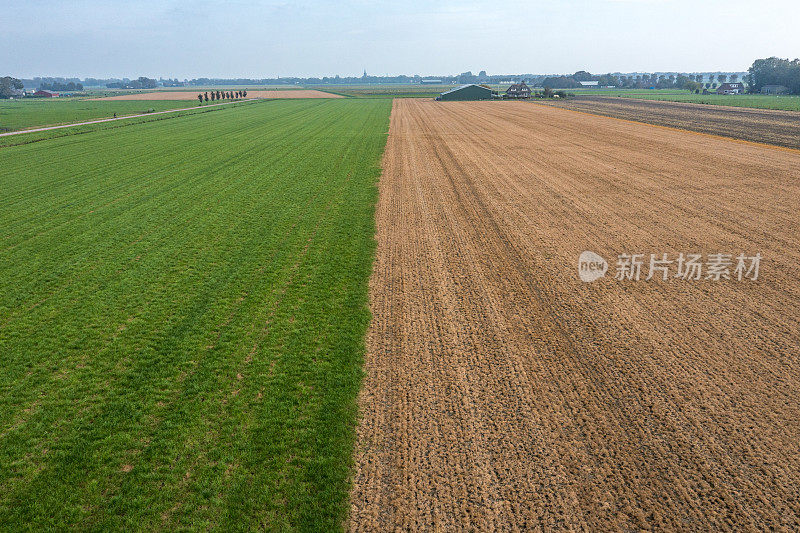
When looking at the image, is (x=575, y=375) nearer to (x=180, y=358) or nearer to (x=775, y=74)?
(x=180, y=358)

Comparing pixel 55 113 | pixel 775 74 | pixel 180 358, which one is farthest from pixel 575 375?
pixel 775 74

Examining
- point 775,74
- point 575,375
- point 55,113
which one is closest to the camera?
point 575,375

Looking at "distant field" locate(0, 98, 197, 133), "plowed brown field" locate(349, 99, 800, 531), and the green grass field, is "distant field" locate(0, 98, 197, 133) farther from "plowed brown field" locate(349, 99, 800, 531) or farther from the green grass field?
"plowed brown field" locate(349, 99, 800, 531)

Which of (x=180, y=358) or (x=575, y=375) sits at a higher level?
(x=180, y=358)

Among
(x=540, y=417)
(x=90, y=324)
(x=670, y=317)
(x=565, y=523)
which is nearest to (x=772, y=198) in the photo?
(x=670, y=317)

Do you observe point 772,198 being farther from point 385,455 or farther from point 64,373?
point 64,373

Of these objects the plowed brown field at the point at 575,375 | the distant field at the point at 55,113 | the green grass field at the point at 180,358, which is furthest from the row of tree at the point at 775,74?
the distant field at the point at 55,113
